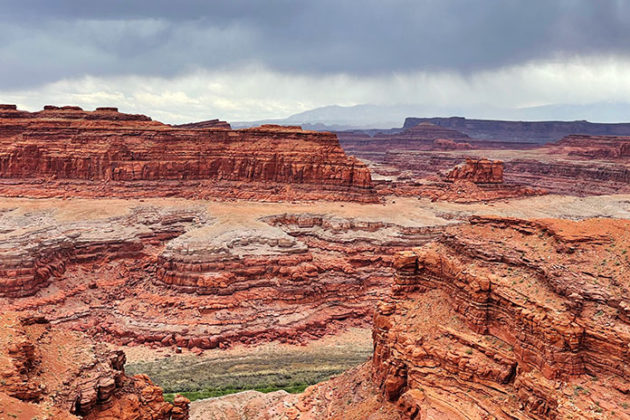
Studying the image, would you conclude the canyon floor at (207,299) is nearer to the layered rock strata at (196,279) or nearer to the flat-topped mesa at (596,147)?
the layered rock strata at (196,279)

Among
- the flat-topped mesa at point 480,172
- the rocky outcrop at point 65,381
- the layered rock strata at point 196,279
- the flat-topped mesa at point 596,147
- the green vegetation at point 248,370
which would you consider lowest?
the green vegetation at point 248,370

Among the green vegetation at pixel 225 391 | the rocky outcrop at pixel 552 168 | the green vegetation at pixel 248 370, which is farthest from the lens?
the rocky outcrop at pixel 552 168

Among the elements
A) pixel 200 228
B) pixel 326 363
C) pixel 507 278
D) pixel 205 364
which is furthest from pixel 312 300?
pixel 507 278

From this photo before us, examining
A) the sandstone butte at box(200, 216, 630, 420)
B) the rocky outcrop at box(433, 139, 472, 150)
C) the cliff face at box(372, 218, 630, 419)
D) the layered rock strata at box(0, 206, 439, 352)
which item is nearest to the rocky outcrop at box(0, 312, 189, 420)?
the sandstone butte at box(200, 216, 630, 420)

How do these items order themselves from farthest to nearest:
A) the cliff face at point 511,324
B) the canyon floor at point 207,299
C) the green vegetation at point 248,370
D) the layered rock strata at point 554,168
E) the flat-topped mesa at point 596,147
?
1. the flat-topped mesa at point 596,147
2. the layered rock strata at point 554,168
3. the canyon floor at point 207,299
4. the green vegetation at point 248,370
5. the cliff face at point 511,324

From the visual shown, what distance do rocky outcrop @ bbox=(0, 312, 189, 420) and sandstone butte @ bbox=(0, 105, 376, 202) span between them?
1840 inches

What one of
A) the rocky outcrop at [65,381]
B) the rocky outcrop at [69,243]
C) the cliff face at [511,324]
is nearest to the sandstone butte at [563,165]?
the rocky outcrop at [69,243]

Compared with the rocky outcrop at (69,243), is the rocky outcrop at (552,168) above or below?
above

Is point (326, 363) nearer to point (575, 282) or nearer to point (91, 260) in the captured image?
point (575, 282)

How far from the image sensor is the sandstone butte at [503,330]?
12648 mm

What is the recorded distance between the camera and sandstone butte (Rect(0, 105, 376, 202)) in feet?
207

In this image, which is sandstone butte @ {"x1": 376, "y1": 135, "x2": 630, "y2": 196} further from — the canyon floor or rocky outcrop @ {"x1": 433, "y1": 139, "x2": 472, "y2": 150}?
the canyon floor

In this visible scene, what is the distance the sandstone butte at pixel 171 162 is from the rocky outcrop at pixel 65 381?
4673cm

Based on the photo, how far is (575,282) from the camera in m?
14.4
